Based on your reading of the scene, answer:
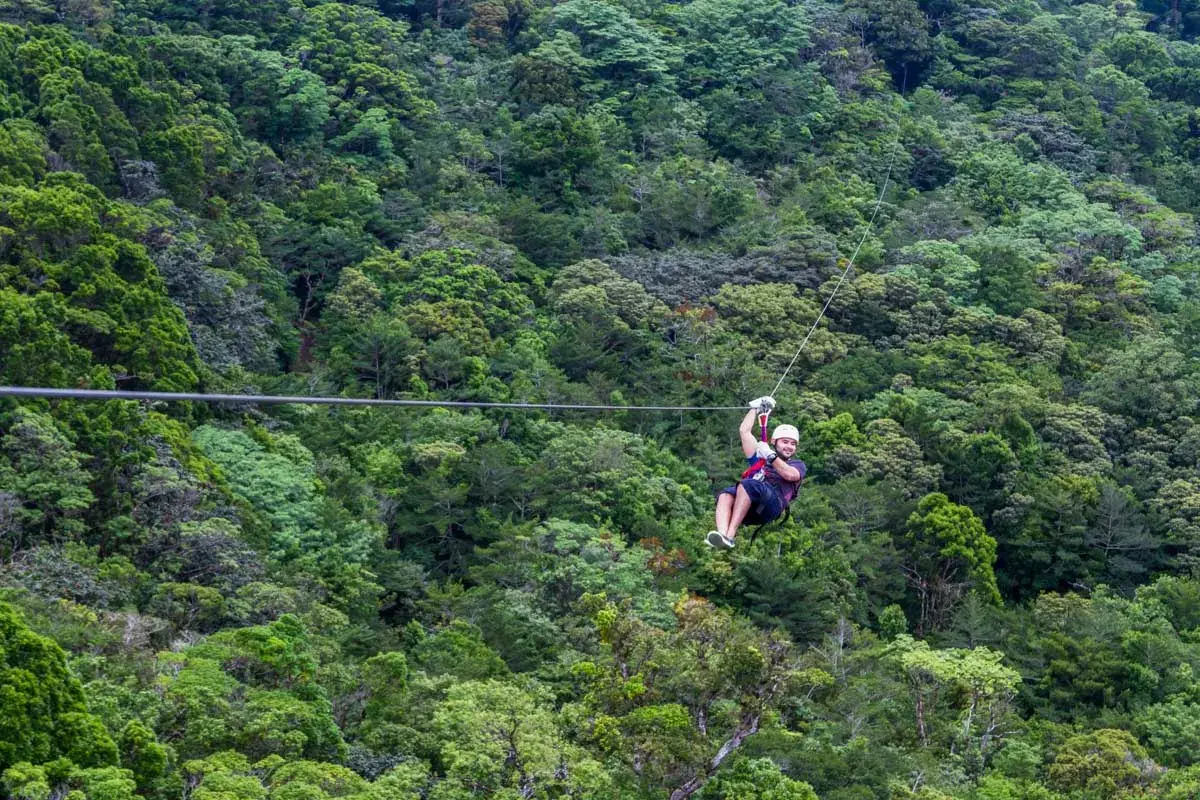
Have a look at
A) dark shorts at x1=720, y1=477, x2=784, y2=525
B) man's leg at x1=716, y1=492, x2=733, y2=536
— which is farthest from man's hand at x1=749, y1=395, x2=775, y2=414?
man's leg at x1=716, y1=492, x2=733, y2=536

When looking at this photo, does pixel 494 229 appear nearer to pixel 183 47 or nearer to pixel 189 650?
pixel 183 47

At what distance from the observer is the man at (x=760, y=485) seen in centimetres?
1012

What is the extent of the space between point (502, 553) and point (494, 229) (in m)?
11.7

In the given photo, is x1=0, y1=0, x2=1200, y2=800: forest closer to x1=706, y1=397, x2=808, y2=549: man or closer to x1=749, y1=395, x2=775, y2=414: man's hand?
x1=706, y1=397, x2=808, y2=549: man

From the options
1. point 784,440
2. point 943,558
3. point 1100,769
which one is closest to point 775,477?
point 784,440

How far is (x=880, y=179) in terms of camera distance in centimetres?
4044

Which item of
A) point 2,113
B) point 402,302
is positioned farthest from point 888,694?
point 2,113

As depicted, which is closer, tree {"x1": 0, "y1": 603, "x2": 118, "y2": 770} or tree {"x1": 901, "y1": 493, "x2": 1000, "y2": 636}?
tree {"x1": 0, "y1": 603, "x2": 118, "y2": 770}

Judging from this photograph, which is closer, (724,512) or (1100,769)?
(724,512)

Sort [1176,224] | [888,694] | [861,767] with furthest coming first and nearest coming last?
[1176,224] < [888,694] < [861,767]

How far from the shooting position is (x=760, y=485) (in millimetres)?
10289

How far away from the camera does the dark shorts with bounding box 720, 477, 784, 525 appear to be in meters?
10.3

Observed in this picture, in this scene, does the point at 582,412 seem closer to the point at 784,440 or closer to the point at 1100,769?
the point at 1100,769

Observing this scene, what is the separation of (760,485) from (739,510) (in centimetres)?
22
